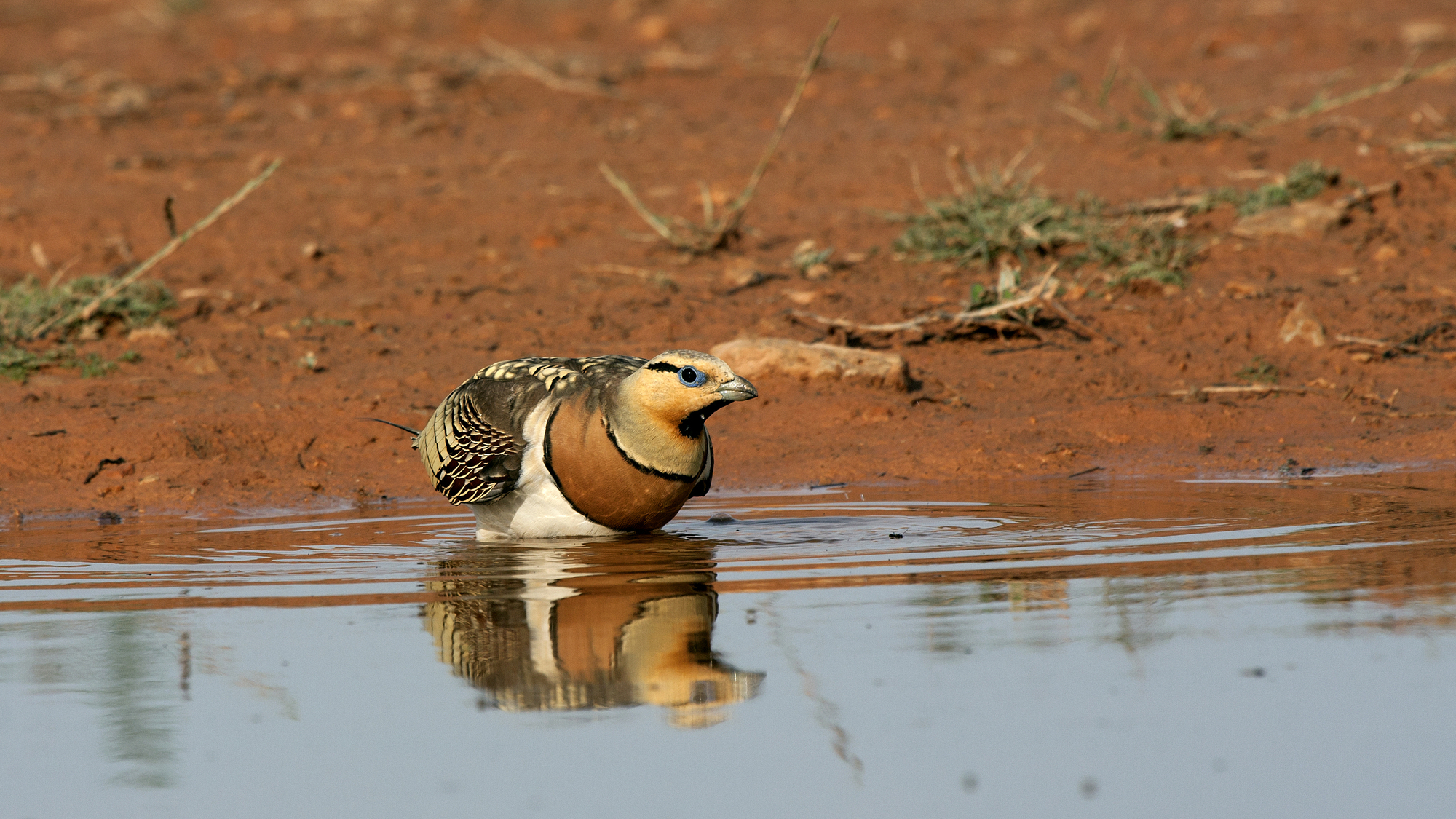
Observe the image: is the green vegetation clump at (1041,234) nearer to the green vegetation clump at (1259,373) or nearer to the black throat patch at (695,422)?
the green vegetation clump at (1259,373)

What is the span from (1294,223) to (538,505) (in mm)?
6482

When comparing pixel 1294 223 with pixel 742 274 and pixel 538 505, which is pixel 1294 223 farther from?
pixel 538 505

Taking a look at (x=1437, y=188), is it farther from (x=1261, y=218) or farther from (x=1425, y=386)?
(x=1425, y=386)

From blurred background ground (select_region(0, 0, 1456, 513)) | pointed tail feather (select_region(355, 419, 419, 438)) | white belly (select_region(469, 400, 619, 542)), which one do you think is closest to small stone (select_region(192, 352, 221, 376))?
blurred background ground (select_region(0, 0, 1456, 513))

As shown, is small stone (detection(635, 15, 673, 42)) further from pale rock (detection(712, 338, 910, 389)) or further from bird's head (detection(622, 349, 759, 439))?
bird's head (detection(622, 349, 759, 439))

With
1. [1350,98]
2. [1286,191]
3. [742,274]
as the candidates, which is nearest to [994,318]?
[742,274]

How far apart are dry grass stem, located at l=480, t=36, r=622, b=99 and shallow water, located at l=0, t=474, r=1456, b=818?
8609mm

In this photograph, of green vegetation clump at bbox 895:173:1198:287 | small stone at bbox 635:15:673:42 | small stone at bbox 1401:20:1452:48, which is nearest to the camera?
green vegetation clump at bbox 895:173:1198:287

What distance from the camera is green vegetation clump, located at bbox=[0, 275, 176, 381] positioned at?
8.70 m

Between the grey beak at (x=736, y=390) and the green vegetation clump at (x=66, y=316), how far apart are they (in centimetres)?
447

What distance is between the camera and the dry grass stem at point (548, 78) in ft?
46.5

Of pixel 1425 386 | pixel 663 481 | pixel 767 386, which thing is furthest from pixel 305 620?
pixel 1425 386

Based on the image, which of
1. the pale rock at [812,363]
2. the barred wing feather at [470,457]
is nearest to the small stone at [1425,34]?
the pale rock at [812,363]

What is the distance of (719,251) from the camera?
10.8m
